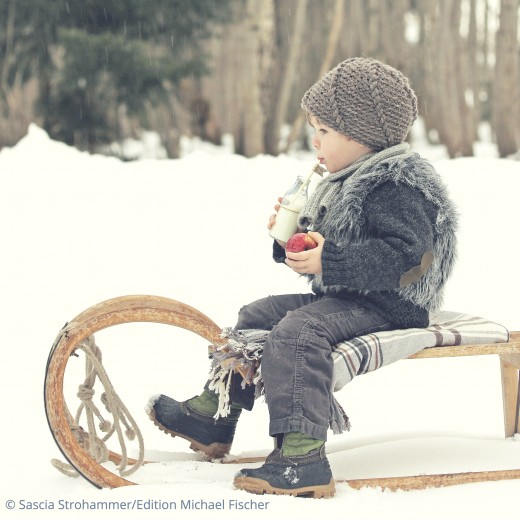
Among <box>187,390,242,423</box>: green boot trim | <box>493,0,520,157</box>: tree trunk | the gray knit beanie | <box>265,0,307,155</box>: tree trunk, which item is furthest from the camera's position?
<box>265,0,307,155</box>: tree trunk

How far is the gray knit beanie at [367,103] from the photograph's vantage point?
2.80 meters

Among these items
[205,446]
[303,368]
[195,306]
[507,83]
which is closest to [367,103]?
[303,368]

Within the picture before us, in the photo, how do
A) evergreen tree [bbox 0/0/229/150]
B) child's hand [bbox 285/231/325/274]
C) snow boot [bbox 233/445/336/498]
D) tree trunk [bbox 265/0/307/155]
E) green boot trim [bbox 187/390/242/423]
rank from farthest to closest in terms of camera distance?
tree trunk [bbox 265/0/307/155] → evergreen tree [bbox 0/0/229/150] → green boot trim [bbox 187/390/242/423] → child's hand [bbox 285/231/325/274] → snow boot [bbox 233/445/336/498]

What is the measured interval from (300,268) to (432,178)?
0.49m

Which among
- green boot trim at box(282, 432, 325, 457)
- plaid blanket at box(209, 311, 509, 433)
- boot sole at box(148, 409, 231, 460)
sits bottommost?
boot sole at box(148, 409, 231, 460)

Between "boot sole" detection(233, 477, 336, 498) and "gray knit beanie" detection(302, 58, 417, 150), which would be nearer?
"boot sole" detection(233, 477, 336, 498)

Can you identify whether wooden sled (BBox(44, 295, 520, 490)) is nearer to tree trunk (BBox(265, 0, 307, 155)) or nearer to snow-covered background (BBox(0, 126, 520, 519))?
snow-covered background (BBox(0, 126, 520, 519))

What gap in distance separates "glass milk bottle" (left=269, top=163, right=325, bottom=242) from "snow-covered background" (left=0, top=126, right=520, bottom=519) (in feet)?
2.55

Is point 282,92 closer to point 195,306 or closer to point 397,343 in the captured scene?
point 195,306

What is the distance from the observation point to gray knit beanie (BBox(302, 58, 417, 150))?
280cm

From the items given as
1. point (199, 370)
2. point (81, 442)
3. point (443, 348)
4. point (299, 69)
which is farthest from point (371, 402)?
point (299, 69)

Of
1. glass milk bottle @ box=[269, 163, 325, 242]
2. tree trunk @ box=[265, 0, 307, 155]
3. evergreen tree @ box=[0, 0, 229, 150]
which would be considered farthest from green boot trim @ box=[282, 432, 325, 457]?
tree trunk @ box=[265, 0, 307, 155]

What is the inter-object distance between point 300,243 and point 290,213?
200 millimetres

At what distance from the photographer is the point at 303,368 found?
2.59 m
